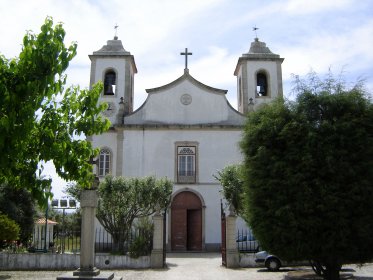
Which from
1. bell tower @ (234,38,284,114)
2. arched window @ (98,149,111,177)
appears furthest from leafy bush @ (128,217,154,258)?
bell tower @ (234,38,284,114)

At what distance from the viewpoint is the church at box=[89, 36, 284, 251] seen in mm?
24969

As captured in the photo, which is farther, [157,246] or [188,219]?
[188,219]

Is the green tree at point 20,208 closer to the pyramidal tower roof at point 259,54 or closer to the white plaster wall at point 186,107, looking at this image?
the white plaster wall at point 186,107

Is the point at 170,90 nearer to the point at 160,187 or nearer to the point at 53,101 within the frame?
the point at 160,187

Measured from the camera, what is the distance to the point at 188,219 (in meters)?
25.4

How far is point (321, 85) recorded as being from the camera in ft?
36.8

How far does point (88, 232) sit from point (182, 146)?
47.8 ft

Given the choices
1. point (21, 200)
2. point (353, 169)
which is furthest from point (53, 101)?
point (21, 200)

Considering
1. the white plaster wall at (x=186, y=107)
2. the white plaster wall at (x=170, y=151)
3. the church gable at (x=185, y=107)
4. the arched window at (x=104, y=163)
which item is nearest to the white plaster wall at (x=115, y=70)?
the church gable at (x=185, y=107)

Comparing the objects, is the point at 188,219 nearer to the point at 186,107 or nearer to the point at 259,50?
the point at 186,107

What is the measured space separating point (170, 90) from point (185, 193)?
6.23 metres

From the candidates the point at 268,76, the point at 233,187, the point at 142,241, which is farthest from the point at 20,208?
the point at 268,76

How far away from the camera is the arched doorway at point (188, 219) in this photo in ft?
81.3

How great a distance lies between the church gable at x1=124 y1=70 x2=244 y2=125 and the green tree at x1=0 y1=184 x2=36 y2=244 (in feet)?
23.6
